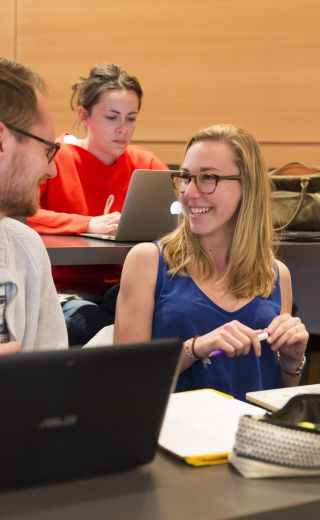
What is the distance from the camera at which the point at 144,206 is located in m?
2.48

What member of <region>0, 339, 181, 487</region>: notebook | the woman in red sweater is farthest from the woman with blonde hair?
<region>0, 339, 181, 487</region>: notebook

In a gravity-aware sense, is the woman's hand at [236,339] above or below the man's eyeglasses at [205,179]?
below

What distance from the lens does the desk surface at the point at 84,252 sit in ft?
7.04

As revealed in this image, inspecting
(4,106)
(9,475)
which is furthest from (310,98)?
(9,475)

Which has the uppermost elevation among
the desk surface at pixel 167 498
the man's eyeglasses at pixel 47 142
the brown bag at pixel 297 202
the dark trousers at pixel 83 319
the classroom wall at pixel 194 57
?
the classroom wall at pixel 194 57

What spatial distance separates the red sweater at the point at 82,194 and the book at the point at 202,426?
1396 mm

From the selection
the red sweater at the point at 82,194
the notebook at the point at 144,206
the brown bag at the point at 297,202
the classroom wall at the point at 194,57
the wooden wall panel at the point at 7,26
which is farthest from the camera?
the wooden wall panel at the point at 7,26

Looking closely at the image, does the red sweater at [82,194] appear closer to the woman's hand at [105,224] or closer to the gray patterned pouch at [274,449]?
the woman's hand at [105,224]

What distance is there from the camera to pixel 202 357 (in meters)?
1.88

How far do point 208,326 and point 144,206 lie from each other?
62 cm

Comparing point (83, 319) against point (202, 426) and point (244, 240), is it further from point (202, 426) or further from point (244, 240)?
point (202, 426)

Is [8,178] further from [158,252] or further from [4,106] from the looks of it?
[158,252]

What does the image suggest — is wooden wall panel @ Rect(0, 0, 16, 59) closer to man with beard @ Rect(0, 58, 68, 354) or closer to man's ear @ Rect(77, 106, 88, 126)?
man's ear @ Rect(77, 106, 88, 126)

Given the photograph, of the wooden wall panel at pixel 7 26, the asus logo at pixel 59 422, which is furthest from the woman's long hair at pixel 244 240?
the wooden wall panel at pixel 7 26
